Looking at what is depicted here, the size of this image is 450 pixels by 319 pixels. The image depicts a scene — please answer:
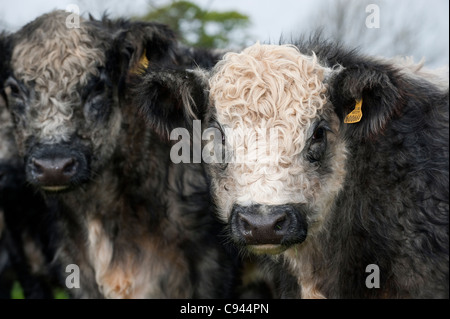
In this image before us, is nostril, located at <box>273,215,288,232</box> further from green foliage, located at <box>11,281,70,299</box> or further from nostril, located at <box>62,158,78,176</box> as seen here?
green foliage, located at <box>11,281,70,299</box>

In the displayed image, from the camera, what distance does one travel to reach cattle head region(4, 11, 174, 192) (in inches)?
210

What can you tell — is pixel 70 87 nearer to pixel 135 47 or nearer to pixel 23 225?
pixel 135 47

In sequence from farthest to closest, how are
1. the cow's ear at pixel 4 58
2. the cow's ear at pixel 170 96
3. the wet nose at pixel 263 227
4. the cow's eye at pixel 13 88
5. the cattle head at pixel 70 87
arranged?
the cow's ear at pixel 4 58
the cow's eye at pixel 13 88
the cattle head at pixel 70 87
the cow's ear at pixel 170 96
the wet nose at pixel 263 227

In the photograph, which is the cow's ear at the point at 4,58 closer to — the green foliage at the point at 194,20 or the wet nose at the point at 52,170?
the wet nose at the point at 52,170

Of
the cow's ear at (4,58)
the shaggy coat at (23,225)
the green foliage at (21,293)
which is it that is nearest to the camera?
the cow's ear at (4,58)

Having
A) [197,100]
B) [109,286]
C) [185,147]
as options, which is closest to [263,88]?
[197,100]

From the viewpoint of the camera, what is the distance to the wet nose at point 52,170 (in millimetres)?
5203

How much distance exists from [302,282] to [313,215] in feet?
2.38

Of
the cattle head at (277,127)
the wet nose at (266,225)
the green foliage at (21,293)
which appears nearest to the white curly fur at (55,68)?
the cattle head at (277,127)

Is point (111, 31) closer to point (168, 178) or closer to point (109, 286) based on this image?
point (168, 178)

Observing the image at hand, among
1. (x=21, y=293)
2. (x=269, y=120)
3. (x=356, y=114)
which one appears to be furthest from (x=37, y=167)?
(x=21, y=293)

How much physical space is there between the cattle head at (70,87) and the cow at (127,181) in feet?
0.03

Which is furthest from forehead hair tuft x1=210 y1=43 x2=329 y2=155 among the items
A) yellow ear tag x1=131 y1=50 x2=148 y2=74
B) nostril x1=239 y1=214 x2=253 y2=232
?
yellow ear tag x1=131 y1=50 x2=148 y2=74

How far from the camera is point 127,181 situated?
5.93m
